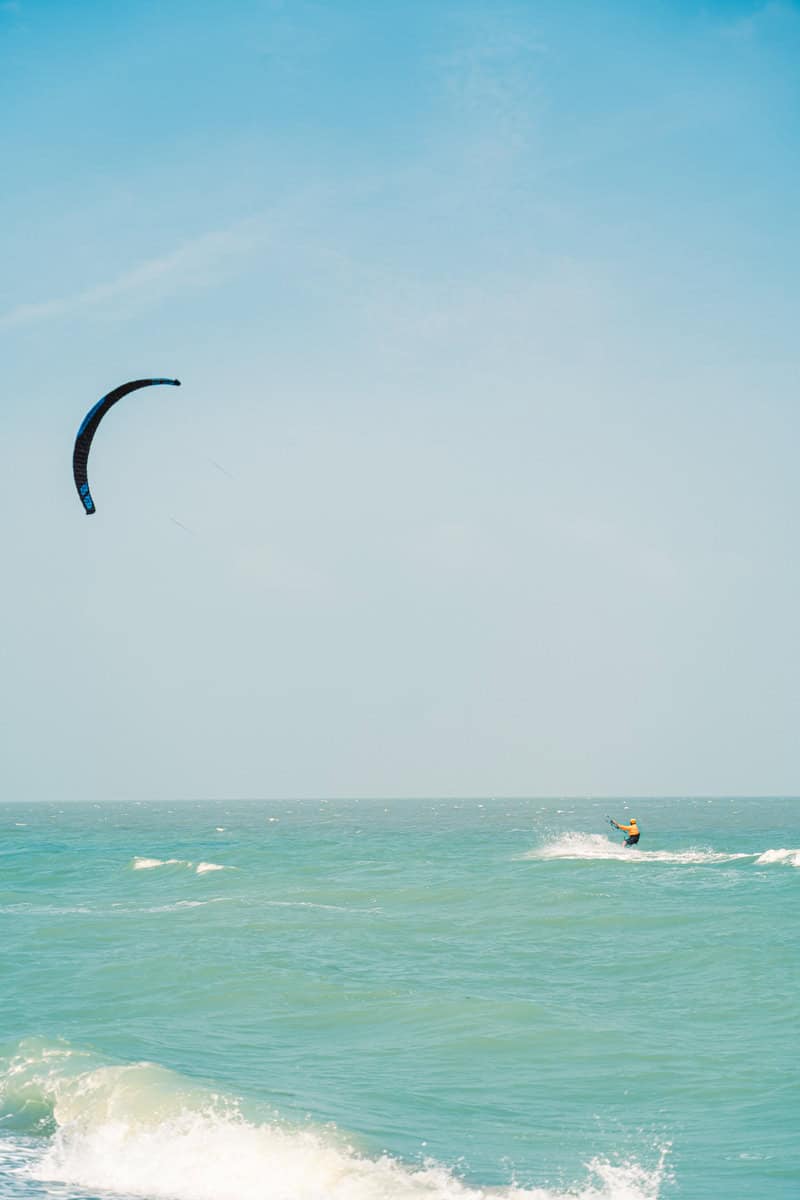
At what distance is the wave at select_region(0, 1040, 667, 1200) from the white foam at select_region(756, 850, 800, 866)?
32.4 m

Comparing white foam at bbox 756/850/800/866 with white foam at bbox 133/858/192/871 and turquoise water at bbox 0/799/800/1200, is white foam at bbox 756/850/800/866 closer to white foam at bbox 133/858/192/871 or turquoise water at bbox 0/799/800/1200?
turquoise water at bbox 0/799/800/1200

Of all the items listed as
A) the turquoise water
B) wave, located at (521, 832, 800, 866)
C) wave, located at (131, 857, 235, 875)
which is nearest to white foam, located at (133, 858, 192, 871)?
wave, located at (131, 857, 235, 875)

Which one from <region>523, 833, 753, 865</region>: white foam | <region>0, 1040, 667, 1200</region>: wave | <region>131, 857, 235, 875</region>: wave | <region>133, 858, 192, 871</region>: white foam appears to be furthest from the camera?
<region>523, 833, 753, 865</region>: white foam

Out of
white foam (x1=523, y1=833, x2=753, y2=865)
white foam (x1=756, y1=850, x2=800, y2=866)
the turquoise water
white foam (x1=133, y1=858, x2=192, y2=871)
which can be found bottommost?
white foam (x1=133, y1=858, x2=192, y2=871)

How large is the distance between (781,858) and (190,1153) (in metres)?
36.3

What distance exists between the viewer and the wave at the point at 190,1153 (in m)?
10.5

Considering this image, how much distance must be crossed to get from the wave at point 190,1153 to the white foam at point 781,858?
3242cm

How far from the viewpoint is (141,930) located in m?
26.3

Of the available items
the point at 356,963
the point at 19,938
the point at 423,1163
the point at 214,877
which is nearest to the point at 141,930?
the point at 19,938

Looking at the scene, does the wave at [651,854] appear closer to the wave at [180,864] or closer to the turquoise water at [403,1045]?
the turquoise water at [403,1045]

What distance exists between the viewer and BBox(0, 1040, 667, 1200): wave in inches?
414

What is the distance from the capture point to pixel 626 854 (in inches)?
1876

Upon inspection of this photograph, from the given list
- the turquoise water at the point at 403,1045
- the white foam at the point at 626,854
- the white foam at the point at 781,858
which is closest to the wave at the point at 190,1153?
the turquoise water at the point at 403,1045

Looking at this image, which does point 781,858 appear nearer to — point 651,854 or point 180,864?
point 651,854
